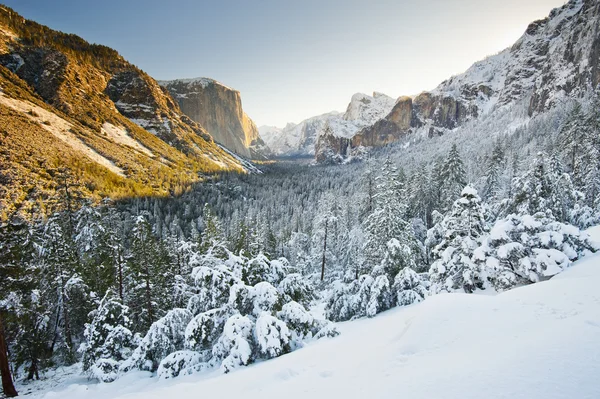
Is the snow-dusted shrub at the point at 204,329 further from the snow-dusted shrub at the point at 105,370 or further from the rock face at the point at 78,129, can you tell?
the rock face at the point at 78,129

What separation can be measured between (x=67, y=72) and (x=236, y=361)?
611ft

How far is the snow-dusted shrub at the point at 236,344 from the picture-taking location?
28.9ft

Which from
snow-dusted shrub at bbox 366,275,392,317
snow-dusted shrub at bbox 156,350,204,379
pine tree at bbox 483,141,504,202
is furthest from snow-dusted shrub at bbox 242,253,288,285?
pine tree at bbox 483,141,504,202

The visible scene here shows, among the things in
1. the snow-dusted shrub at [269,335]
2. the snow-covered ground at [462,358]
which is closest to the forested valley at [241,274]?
the snow-dusted shrub at [269,335]

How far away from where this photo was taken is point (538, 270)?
35.0ft

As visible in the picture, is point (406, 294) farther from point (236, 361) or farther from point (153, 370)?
point (153, 370)

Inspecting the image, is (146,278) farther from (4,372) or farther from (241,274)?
(241,274)

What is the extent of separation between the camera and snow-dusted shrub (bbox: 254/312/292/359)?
30.0ft

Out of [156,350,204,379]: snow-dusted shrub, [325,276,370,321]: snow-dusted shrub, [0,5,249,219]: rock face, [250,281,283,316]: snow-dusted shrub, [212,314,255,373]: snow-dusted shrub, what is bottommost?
[325,276,370,321]: snow-dusted shrub

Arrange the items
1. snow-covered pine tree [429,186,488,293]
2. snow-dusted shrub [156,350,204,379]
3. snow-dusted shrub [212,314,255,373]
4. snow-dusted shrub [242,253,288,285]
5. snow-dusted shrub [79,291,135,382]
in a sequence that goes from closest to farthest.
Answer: snow-dusted shrub [212,314,255,373]
snow-dusted shrub [156,350,204,379]
snow-dusted shrub [242,253,288,285]
snow-covered pine tree [429,186,488,293]
snow-dusted shrub [79,291,135,382]

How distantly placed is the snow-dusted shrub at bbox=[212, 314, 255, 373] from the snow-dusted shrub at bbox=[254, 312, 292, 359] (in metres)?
0.34

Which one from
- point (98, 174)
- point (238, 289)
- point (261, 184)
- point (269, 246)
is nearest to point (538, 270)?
point (238, 289)

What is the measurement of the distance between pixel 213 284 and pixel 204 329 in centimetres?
166

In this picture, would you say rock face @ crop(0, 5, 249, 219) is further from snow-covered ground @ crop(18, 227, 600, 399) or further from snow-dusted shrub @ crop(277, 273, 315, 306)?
snow-covered ground @ crop(18, 227, 600, 399)
